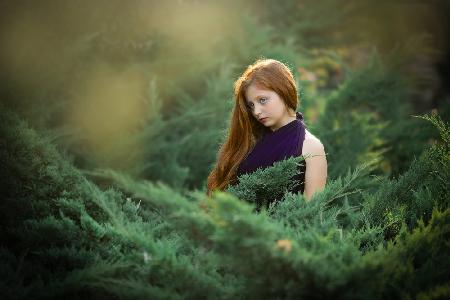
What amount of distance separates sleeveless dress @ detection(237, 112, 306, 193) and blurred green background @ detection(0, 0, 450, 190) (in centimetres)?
79

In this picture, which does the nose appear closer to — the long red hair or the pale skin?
the pale skin

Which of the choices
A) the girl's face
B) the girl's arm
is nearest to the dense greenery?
the girl's arm

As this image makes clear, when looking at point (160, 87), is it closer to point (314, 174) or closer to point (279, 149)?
point (279, 149)

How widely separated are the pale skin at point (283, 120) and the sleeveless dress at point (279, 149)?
5 centimetres

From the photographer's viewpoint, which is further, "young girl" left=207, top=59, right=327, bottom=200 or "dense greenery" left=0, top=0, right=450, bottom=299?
"young girl" left=207, top=59, right=327, bottom=200

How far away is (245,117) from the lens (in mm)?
2951

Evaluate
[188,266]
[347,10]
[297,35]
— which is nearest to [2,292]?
[188,266]

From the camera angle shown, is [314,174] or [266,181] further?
[314,174]

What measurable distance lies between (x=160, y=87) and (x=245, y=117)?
296 cm

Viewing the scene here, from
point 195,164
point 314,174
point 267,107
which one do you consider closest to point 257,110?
point 267,107

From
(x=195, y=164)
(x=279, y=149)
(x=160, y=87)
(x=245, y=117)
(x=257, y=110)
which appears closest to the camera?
(x=279, y=149)

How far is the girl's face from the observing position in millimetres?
2791

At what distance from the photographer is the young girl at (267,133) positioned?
8.69 ft

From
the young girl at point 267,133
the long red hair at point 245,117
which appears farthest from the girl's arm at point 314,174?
the long red hair at point 245,117
